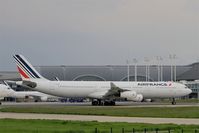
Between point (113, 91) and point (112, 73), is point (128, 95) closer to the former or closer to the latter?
point (113, 91)

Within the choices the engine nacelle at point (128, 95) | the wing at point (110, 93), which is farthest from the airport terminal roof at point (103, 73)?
the engine nacelle at point (128, 95)

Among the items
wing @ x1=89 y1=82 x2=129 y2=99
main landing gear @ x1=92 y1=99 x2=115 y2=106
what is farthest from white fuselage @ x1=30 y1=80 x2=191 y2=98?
main landing gear @ x1=92 y1=99 x2=115 y2=106

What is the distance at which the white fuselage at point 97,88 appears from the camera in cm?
9356

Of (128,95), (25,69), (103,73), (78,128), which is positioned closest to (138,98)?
(128,95)

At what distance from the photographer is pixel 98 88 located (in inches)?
3775

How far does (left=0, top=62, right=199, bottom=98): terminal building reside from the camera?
606 feet

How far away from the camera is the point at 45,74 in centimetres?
18738

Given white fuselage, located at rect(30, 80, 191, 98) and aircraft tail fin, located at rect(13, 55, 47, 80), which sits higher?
aircraft tail fin, located at rect(13, 55, 47, 80)

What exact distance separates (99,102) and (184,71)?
9943 cm

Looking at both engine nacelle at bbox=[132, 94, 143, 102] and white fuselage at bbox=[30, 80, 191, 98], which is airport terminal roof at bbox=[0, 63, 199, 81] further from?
engine nacelle at bbox=[132, 94, 143, 102]

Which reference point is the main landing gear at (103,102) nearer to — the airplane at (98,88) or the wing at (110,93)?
the airplane at (98,88)

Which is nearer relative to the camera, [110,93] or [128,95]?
[110,93]

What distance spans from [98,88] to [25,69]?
13.8m

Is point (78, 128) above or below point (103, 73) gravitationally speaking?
below
